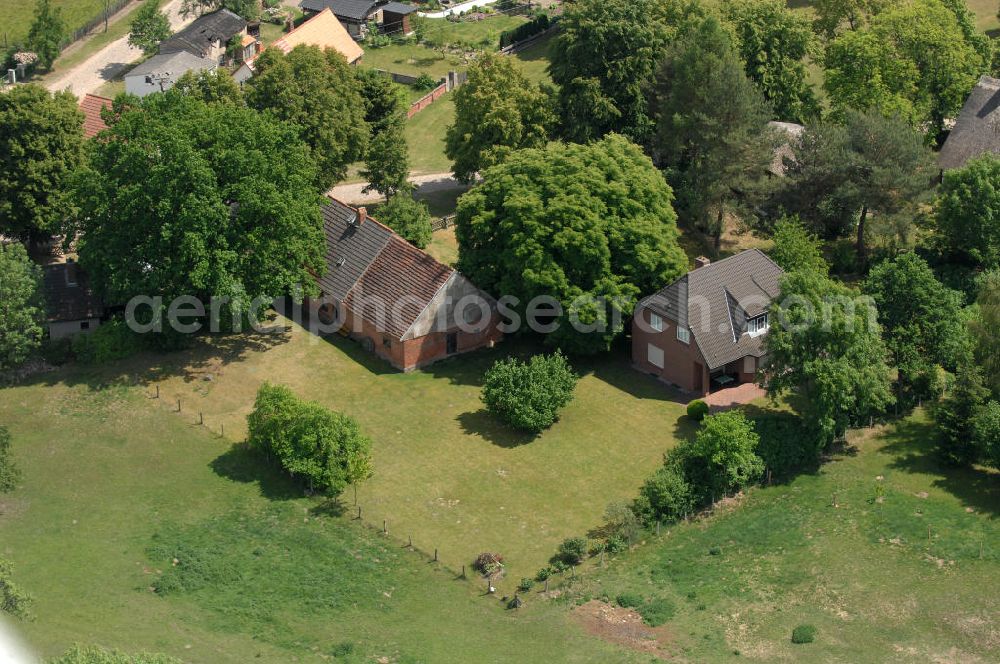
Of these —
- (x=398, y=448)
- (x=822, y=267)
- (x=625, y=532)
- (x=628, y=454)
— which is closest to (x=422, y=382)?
(x=398, y=448)

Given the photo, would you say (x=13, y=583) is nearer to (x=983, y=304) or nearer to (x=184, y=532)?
(x=184, y=532)

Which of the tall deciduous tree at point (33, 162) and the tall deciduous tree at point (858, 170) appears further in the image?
the tall deciduous tree at point (858, 170)

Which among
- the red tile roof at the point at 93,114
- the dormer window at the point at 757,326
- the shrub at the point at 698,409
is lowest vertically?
the shrub at the point at 698,409

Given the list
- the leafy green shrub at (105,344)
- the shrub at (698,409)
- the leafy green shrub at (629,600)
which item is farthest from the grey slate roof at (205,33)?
the leafy green shrub at (629,600)

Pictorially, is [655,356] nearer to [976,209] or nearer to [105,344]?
[976,209]

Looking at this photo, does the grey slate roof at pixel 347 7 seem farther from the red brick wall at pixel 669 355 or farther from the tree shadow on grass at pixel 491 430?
the tree shadow on grass at pixel 491 430

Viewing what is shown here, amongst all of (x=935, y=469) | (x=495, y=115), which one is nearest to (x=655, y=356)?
(x=935, y=469)
